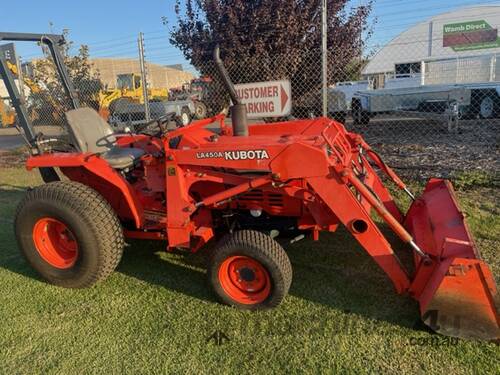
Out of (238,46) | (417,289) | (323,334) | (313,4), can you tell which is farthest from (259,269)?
(313,4)

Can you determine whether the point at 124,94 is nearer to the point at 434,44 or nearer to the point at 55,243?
the point at 55,243

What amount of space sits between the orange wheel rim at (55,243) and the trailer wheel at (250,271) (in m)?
1.22

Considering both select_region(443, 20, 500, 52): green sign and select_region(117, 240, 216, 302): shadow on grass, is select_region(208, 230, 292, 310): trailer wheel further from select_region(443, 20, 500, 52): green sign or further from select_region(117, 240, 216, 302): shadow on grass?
select_region(443, 20, 500, 52): green sign

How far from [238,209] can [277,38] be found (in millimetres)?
3822

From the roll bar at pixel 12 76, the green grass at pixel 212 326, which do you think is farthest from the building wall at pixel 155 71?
the green grass at pixel 212 326

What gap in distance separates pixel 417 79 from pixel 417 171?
10742 mm

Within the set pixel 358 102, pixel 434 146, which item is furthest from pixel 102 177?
pixel 358 102

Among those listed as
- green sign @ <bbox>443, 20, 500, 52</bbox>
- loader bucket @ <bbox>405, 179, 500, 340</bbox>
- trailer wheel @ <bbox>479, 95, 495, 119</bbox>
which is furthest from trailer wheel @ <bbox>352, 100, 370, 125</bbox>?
green sign @ <bbox>443, 20, 500, 52</bbox>

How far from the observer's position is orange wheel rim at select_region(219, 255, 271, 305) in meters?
2.99

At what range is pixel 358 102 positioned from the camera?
37.0 ft

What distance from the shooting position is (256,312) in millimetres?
3004

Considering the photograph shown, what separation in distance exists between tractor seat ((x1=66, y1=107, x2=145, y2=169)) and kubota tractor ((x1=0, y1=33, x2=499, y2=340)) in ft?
0.04

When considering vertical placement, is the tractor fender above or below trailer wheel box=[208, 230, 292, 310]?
above

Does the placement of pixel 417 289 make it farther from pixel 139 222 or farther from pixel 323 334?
Answer: pixel 139 222
